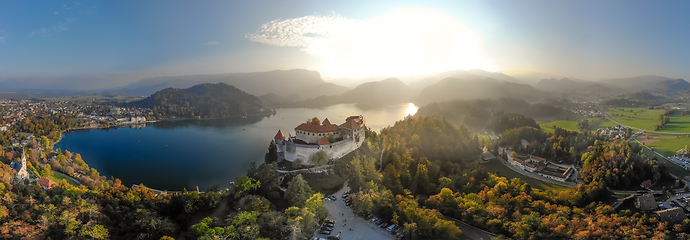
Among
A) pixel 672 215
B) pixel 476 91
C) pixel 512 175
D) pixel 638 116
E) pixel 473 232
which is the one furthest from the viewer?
pixel 476 91

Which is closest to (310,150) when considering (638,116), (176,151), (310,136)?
(310,136)

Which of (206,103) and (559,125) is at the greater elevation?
(206,103)

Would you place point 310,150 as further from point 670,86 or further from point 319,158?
point 670,86

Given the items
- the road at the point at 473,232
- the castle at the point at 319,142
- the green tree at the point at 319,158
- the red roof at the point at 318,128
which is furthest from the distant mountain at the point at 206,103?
the road at the point at 473,232

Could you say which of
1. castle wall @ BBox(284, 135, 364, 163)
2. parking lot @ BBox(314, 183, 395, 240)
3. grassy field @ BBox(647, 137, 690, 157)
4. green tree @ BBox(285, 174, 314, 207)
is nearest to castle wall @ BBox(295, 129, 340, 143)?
castle wall @ BBox(284, 135, 364, 163)

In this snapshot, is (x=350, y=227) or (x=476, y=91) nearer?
(x=350, y=227)

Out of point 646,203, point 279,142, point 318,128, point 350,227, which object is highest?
point 318,128

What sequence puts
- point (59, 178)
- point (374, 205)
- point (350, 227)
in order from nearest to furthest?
point (350, 227), point (374, 205), point (59, 178)
